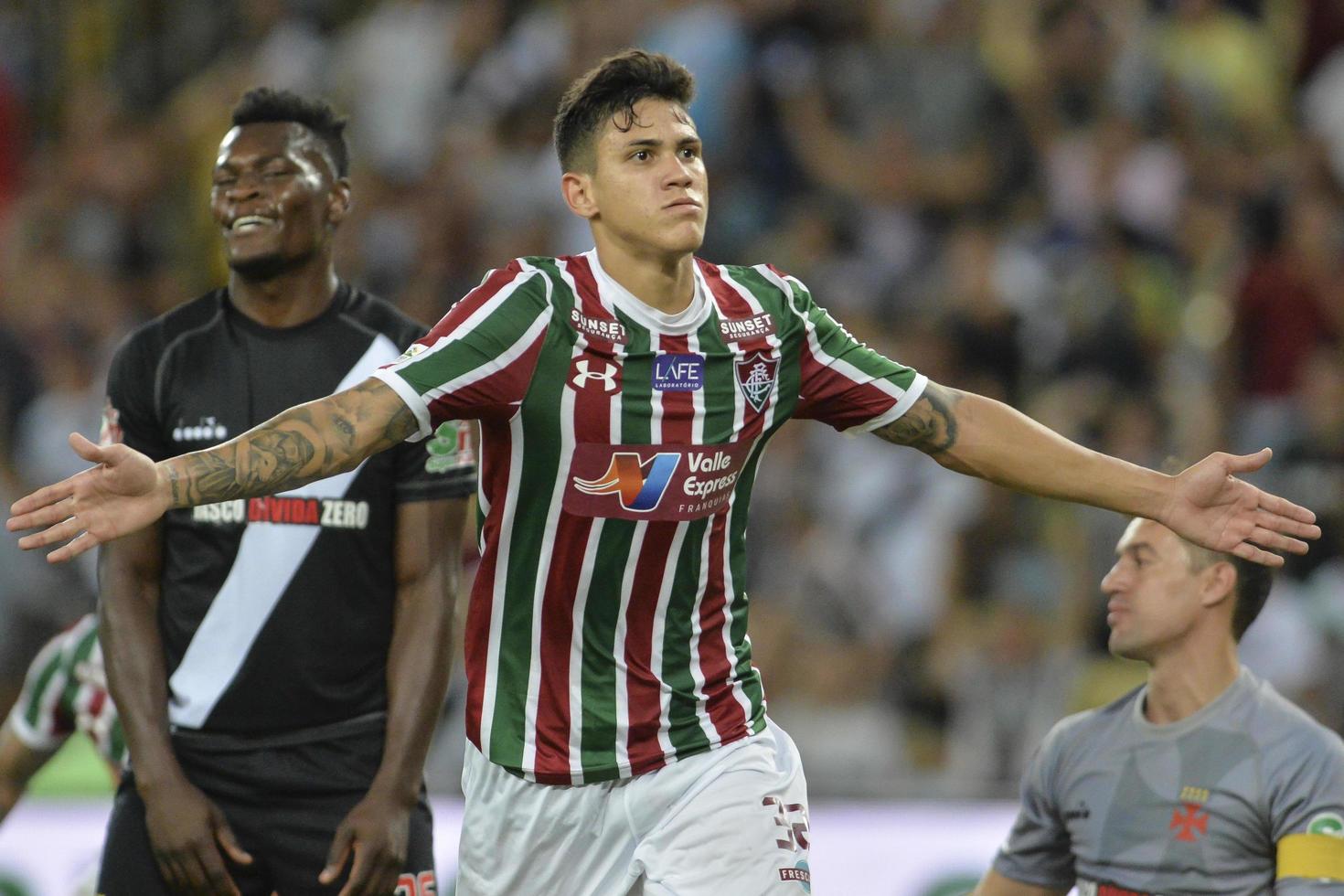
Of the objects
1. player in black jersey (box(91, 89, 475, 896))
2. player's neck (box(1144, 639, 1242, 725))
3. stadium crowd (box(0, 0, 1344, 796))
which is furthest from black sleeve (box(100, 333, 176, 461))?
stadium crowd (box(0, 0, 1344, 796))

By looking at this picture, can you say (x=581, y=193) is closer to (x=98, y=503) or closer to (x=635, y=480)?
(x=635, y=480)

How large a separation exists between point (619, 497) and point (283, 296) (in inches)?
45.7

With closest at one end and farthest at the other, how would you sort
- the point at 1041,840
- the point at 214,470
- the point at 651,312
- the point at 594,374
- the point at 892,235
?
the point at 214,470, the point at 594,374, the point at 651,312, the point at 1041,840, the point at 892,235

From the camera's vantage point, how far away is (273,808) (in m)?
4.52

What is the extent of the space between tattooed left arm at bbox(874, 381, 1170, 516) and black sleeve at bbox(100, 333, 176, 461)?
1.77 metres

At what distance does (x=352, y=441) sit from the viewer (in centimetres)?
379

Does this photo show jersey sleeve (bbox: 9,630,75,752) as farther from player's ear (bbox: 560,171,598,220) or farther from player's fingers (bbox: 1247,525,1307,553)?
player's fingers (bbox: 1247,525,1307,553)

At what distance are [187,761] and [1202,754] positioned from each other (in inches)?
100

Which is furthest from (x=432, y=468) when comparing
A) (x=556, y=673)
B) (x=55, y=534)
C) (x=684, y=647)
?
(x=55, y=534)

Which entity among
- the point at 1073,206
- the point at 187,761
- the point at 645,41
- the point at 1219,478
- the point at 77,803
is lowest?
the point at 77,803

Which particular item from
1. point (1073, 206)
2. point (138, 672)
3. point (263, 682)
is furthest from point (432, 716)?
point (1073, 206)

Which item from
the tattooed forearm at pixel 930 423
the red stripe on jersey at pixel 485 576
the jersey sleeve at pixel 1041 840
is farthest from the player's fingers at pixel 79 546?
the jersey sleeve at pixel 1041 840

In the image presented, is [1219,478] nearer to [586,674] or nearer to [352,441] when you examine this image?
[586,674]

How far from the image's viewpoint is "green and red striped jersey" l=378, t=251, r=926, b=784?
13.4 ft
